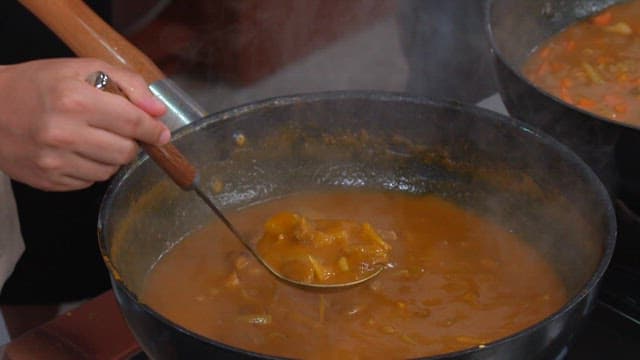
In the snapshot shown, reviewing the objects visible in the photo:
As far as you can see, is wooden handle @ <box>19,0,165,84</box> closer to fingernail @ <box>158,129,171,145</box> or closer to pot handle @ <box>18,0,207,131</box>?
pot handle @ <box>18,0,207,131</box>

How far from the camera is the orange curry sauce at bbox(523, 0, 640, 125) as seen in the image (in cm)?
175

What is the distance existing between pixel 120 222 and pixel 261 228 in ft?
Answer: 0.85

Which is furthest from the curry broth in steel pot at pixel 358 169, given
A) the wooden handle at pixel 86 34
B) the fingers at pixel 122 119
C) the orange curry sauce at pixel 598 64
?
the orange curry sauce at pixel 598 64

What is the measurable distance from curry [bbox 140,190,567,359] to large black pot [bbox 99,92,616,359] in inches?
1.4

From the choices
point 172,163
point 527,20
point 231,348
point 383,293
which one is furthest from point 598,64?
point 231,348

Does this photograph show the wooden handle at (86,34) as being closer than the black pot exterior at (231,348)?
No

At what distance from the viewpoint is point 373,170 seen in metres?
1.54

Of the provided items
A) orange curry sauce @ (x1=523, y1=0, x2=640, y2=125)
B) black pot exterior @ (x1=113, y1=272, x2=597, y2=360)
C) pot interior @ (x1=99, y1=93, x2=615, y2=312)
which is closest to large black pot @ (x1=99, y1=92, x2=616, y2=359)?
pot interior @ (x1=99, y1=93, x2=615, y2=312)

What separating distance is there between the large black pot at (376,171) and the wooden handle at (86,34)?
0.12 meters

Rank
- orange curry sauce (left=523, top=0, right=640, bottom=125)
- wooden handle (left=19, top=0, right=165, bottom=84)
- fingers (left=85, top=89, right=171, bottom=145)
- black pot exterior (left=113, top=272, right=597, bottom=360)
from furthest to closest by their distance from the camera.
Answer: orange curry sauce (left=523, top=0, right=640, bottom=125), wooden handle (left=19, top=0, right=165, bottom=84), fingers (left=85, top=89, right=171, bottom=145), black pot exterior (left=113, top=272, right=597, bottom=360)

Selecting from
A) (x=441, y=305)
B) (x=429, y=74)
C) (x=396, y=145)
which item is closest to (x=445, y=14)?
(x=429, y=74)

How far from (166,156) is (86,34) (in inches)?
9.6

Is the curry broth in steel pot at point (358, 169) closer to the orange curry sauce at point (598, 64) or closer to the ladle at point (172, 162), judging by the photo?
the ladle at point (172, 162)

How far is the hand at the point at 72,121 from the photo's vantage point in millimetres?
1116
